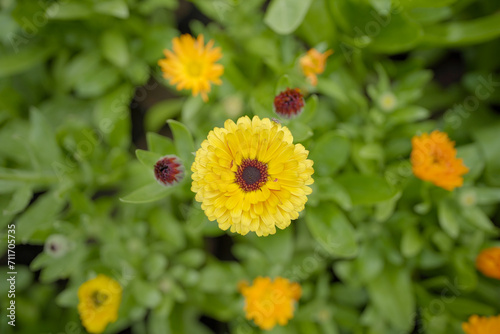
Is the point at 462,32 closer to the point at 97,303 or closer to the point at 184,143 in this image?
the point at 184,143

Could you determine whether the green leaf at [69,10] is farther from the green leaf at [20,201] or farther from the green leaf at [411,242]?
the green leaf at [411,242]

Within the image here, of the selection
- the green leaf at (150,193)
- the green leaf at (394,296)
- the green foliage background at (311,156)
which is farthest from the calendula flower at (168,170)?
the green leaf at (394,296)

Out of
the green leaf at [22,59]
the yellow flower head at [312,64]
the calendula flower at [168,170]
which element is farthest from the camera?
the green leaf at [22,59]

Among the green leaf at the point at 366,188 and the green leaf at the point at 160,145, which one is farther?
the green leaf at the point at 366,188

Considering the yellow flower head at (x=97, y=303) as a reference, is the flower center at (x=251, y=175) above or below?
above

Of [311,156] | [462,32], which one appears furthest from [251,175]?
[462,32]

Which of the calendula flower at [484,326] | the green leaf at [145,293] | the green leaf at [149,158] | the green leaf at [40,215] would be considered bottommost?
the green leaf at [145,293]

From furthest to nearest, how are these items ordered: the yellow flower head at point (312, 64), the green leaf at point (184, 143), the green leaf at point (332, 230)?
the yellow flower head at point (312, 64) < the green leaf at point (332, 230) < the green leaf at point (184, 143)

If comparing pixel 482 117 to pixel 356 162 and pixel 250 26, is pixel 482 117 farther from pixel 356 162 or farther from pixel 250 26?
pixel 250 26
